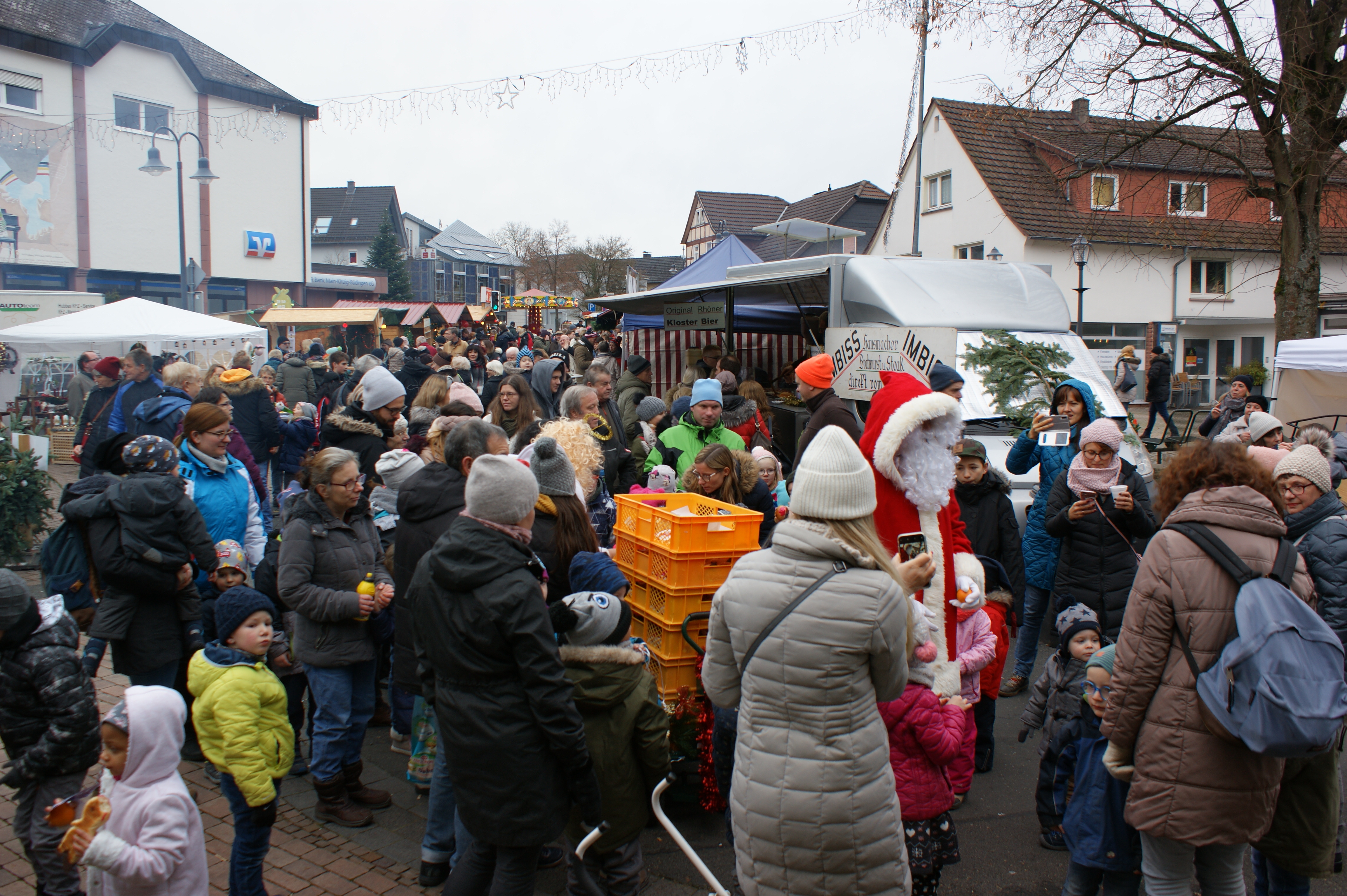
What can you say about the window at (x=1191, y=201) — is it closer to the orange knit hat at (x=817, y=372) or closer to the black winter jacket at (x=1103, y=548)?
the orange knit hat at (x=817, y=372)

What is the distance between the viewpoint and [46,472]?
7566 millimetres

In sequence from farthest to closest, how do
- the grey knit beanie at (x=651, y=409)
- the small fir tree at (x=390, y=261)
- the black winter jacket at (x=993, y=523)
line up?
1. the small fir tree at (x=390, y=261)
2. the grey knit beanie at (x=651, y=409)
3. the black winter jacket at (x=993, y=523)

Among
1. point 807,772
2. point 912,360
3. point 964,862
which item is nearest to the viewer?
point 807,772

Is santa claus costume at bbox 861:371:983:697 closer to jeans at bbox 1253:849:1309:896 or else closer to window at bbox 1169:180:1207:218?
jeans at bbox 1253:849:1309:896

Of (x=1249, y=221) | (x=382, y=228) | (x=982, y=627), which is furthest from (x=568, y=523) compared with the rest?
(x=382, y=228)

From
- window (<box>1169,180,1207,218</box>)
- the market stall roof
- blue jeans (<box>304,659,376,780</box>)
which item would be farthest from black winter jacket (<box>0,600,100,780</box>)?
window (<box>1169,180,1207,218</box>)

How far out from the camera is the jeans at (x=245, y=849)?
3.17m

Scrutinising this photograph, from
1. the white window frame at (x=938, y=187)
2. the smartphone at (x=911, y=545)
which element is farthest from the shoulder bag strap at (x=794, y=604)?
the white window frame at (x=938, y=187)

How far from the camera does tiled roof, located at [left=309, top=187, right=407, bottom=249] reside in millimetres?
62281

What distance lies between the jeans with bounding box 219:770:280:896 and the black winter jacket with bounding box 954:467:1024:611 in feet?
12.8

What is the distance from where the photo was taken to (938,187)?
2916 cm

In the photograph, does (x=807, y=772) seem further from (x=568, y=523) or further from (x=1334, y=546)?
(x=1334, y=546)

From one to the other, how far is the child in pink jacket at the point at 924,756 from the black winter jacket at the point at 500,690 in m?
1.02

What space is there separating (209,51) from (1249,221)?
126 feet
